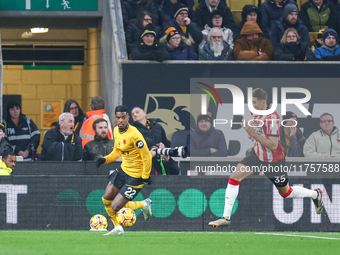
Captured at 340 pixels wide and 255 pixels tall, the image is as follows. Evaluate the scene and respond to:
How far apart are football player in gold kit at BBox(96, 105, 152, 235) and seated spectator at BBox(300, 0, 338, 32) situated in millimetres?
8094

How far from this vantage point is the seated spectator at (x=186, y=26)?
15.0 metres

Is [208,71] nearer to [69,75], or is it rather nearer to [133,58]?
[133,58]

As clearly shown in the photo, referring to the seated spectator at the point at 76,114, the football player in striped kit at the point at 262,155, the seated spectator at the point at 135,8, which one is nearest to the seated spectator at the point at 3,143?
the seated spectator at the point at 76,114

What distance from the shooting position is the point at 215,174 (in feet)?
40.6

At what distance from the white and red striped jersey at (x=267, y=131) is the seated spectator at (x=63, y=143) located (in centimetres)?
363

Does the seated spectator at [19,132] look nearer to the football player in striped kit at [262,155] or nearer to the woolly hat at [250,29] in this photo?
the woolly hat at [250,29]

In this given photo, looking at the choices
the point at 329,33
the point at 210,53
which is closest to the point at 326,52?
the point at 329,33

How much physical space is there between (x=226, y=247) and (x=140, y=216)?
398 cm

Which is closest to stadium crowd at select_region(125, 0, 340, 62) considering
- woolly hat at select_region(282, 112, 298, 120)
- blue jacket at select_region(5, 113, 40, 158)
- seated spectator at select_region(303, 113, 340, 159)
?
woolly hat at select_region(282, 112, 298, 120)

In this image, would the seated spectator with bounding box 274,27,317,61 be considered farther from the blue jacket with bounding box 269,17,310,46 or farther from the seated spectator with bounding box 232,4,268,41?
the seated spectator with bounding box 232,4,268,41

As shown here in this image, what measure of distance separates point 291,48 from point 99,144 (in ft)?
16.6

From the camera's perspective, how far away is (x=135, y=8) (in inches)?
618

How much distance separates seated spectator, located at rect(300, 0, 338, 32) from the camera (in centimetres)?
1634

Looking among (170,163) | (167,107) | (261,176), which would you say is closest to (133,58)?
(167,107)
